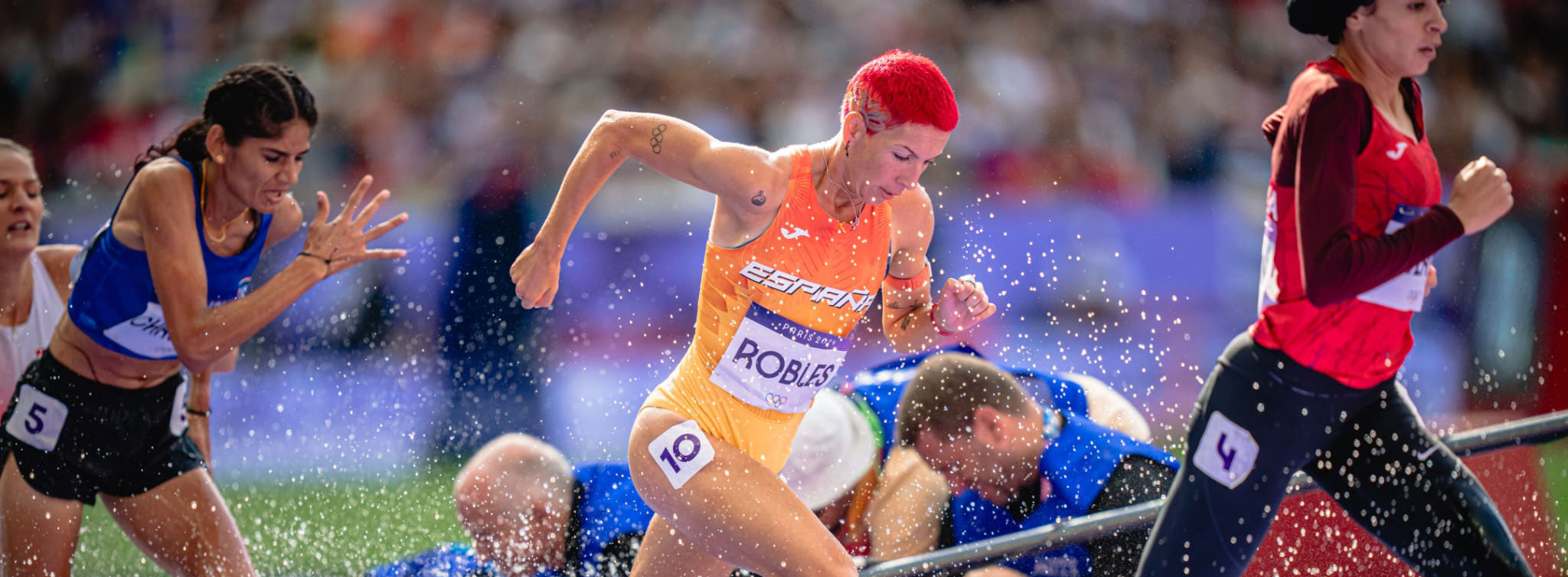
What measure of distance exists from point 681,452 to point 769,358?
34 cm

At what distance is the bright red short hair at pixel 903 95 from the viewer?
3.05 metres

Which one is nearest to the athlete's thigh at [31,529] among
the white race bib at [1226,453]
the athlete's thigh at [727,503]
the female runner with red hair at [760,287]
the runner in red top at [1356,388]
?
the female runner with red hair at [760,287]

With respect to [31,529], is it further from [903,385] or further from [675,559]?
[903,385]

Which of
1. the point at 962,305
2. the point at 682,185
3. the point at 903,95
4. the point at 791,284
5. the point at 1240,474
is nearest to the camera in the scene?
the point at 1240,474

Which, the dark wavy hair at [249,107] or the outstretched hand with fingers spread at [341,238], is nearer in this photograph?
the dark wavy hair at [249,107]

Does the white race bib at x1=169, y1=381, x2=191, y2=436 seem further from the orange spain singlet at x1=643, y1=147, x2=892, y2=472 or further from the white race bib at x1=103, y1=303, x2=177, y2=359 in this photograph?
the orange spain singlet at x1=643, y1=147, x2=892, y2=472

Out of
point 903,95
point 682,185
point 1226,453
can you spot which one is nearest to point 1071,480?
point 1226,453

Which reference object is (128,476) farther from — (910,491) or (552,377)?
(552,377)

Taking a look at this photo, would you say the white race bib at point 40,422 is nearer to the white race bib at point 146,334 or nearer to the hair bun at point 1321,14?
the white race bib at point 146,334

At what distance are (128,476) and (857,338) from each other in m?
4.66

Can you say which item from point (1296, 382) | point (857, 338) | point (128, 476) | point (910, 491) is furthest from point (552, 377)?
point (1296, 382)

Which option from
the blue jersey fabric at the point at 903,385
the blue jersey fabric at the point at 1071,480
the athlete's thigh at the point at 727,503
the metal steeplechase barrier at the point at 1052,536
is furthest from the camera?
the blue jersey fabric at the point at 903,385

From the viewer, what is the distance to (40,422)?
3824mm

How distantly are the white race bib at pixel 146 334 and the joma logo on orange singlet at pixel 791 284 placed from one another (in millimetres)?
1905
